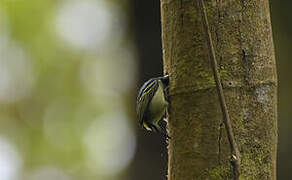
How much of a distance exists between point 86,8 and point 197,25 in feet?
35.7

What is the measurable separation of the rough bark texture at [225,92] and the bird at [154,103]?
140mm

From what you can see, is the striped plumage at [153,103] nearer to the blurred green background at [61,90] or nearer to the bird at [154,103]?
the bird at [154,103]

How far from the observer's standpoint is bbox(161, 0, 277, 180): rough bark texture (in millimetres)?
1919

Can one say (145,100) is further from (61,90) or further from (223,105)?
(61,90)

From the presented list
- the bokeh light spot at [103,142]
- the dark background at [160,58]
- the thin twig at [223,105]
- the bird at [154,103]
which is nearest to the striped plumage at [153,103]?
the bird at [154,103]

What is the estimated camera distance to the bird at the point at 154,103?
7.35 ft

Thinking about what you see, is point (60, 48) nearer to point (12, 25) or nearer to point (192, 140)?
point (12, 25)

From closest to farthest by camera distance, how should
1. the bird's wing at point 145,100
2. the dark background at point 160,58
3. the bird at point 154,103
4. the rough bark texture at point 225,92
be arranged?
the rough bark texture at point 225,92 → the bird at point 154,103 → the bird's wing at point 145,100 → the dark background at point 160,58

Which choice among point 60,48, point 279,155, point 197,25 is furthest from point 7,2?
point 197,25

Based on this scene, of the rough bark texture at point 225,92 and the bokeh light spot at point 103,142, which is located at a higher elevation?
the rough bark texture at point 225,92

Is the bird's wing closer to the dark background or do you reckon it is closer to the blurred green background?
the dark background

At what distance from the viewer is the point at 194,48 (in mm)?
2023

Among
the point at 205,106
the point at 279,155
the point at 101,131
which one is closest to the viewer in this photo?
the point at 205,106

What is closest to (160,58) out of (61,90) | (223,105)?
(223,105)
